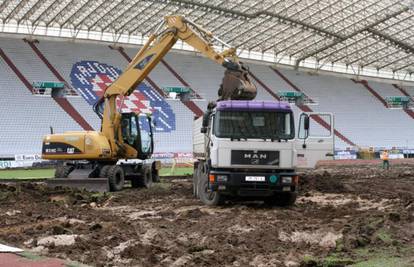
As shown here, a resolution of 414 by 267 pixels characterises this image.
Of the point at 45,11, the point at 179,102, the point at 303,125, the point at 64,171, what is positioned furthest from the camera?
the point at 179,102

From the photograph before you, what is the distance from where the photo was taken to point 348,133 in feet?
165

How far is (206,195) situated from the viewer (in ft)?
45.1

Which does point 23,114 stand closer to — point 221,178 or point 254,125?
point 221,178

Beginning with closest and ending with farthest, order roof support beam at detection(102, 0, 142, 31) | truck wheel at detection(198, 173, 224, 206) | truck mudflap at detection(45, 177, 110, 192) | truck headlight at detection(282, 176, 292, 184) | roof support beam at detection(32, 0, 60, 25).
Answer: truck headlight at detection(282, 176, 292, 184) → truck wheel at detection(198, 173, 224, 206) → truck mudflap at detection(45, 177, 110, 192) → roof support beam at detection(32, 0, 60, 25) → roof support beam at detection(102, 0, 142, 31)

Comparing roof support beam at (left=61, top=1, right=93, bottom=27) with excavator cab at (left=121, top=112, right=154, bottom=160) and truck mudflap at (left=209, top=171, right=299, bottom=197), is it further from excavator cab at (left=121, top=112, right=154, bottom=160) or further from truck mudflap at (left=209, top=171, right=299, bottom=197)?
truck mudflap at (left=209, top=171, right=299, bottom=197)

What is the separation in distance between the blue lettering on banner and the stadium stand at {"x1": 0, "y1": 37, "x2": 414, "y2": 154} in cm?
39

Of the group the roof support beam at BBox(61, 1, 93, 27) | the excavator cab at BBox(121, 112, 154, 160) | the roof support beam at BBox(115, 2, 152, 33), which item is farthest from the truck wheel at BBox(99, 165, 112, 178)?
the roof support beam at BBox(115, 2, 152, 33)

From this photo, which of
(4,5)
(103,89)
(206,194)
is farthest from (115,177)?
(103,89)

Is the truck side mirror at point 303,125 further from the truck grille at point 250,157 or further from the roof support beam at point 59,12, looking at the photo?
the roof support beam at point 59,12

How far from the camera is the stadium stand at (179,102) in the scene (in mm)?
40562

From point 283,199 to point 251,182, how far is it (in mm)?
1298

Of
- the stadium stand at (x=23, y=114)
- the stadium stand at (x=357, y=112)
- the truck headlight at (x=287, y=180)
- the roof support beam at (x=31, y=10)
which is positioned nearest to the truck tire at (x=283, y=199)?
the truck headlight at (x=287, y=180)

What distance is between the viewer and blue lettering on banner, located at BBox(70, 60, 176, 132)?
4356 centimetres

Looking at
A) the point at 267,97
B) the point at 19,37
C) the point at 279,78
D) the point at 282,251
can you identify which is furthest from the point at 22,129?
the point at 282,251
